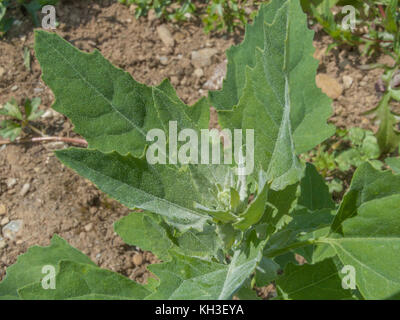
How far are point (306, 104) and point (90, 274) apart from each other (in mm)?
958

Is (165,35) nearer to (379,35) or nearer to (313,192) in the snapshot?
(379,35)

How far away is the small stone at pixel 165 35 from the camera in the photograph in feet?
9.93

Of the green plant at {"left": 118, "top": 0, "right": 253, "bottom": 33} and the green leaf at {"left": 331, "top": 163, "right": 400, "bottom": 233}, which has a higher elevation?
the green plant at {"left": 118, "top": 0, "right": 253, "bottom": 33}

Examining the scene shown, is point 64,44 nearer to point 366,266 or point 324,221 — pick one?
point 324,221

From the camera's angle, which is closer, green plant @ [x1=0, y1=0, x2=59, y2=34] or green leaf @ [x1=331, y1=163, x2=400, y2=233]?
green leaf @ [x1=331, y1=163, x2=400, y2=233]

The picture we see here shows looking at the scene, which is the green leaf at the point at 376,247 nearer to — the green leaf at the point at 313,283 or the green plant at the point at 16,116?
the green leaf at the point at 313,283

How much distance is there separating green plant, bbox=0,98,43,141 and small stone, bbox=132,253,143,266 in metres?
1.02

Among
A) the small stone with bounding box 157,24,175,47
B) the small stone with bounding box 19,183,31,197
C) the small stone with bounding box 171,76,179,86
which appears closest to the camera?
the small stone with bounding box 19,183,31,197

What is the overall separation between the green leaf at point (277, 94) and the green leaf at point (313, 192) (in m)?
0.34

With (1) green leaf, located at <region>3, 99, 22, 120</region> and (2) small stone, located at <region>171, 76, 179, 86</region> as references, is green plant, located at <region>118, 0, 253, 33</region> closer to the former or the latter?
(2) small stone, located at <region>171, 76, 179, 86</region>

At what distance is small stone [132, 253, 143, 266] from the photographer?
→ 2.46 meters

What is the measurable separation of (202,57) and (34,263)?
5.89 feet

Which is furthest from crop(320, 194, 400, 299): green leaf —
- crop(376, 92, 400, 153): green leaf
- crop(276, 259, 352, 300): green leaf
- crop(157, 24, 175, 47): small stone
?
crop(157, 24, 175, 47): small stone

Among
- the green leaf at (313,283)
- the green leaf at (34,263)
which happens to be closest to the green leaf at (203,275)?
the green leaf at (313,283)
